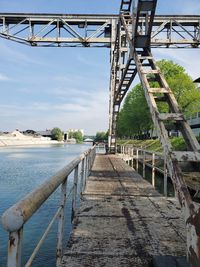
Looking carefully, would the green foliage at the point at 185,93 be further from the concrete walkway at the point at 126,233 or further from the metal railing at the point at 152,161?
the concrete walkway at the point at 126,233

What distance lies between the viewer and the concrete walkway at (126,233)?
14.0 ft

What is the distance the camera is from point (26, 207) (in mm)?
2117

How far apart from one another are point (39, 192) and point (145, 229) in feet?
11.3

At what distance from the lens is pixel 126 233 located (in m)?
5.42

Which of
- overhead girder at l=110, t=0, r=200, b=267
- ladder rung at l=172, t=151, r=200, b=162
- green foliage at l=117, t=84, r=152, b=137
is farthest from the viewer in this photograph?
green foliage at l=117, t=84, r=152, b=137

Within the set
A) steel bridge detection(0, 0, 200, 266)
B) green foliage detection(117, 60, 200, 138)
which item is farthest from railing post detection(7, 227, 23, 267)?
green foliage detection(117, 60, 200, 138)

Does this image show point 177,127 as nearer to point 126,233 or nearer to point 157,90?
point 157,90

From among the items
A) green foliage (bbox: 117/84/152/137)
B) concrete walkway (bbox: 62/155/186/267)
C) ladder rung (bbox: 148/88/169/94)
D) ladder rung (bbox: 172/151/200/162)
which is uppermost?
green foliage (bbox: 117/84/152/137)

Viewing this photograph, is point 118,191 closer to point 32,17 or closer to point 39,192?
point 39,192

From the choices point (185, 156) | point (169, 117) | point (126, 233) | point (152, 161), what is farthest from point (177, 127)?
point (152, 161)

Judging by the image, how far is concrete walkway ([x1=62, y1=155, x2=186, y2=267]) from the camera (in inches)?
168

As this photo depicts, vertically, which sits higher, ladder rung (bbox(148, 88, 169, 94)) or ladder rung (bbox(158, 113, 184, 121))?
ladder rung (bbox(148, 88, 169, 94))

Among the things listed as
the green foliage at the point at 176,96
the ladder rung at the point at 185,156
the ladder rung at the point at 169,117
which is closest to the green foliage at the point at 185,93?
the green foliage at the point at 176,96

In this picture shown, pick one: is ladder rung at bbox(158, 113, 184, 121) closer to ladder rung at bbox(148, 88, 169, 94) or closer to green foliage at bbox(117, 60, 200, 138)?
ladder rung at bbox(148, 88, 169, 94)
